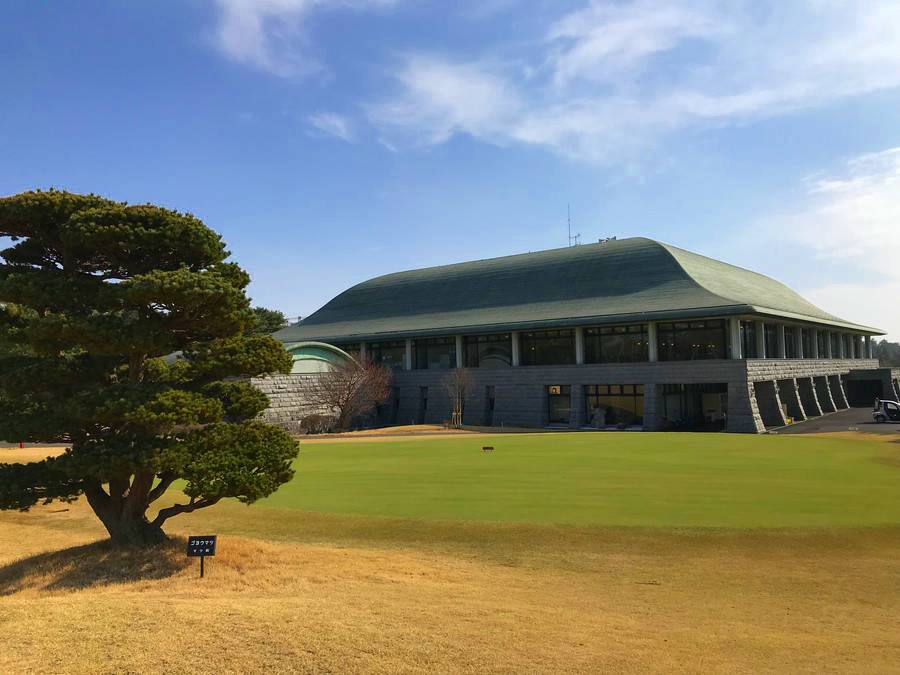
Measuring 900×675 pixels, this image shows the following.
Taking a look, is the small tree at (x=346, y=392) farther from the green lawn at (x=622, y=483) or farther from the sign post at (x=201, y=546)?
the sign post at (x=201, y=546)

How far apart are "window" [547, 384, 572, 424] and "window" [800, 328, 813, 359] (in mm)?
25341

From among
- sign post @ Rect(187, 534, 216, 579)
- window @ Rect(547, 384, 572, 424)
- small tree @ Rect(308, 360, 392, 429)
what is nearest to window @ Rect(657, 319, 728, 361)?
window @ Rect(547, 384, 572, 424)

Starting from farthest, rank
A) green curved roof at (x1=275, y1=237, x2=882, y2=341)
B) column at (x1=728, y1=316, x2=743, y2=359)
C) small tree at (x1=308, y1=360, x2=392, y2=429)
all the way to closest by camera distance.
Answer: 1. small tree at (x1=308, y1=360, x2=392, y2=429)
2. green curved roof at (x1=275, y1=237, x2=882, y2=341)
3. column at (x1=728, y1=316, x2=743, y2=359)

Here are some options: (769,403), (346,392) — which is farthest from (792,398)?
(346,392)

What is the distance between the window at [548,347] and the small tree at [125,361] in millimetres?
40101

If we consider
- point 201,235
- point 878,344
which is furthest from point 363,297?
point 878,344

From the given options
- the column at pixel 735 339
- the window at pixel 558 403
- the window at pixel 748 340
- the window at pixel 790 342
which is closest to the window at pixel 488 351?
the window at pixel 558 403

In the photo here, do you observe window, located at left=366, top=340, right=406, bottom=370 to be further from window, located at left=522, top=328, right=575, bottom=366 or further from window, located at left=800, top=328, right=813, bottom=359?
window, located at left=800, top=328, right=813, bottom=359

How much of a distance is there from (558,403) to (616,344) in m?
6.68

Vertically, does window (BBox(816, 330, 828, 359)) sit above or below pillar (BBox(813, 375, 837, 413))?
above

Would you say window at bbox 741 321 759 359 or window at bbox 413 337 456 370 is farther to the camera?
window at bbox 413 337 456 370

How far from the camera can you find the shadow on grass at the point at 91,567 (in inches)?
496

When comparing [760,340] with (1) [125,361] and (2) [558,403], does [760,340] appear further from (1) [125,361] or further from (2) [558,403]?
(1) [125,361]

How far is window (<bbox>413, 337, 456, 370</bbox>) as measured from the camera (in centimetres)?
5888
